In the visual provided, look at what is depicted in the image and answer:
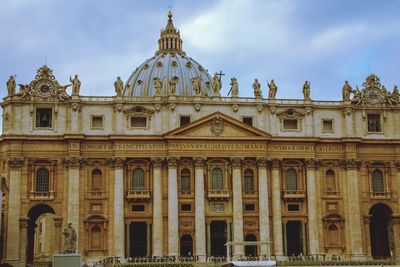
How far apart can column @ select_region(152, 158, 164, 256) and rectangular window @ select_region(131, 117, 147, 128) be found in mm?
4266

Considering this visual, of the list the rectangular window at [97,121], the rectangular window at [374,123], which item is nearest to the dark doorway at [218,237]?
the rectangular window at [97,121]

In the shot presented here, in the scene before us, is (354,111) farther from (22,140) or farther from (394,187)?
(22,140)

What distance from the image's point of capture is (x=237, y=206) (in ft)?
260

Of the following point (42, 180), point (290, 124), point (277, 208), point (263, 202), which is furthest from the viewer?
point (290, 124)

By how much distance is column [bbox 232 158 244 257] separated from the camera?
7781 cm

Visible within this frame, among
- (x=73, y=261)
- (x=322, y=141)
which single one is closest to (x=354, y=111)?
(x=322, y=141)

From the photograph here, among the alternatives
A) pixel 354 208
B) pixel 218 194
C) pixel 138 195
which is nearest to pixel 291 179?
pixel 354 208

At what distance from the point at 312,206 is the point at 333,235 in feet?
14.0

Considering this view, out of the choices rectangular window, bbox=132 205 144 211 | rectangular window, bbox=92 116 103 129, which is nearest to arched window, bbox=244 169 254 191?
rectangular window, bbox=132 205 144 211

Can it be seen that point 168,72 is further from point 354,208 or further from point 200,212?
point 354,208

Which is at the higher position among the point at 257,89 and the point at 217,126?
the point at 257,89

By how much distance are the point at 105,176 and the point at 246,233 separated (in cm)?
1666

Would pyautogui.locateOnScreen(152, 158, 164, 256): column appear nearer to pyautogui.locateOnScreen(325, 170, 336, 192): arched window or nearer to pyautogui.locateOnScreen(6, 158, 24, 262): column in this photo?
pyautogui.locateOnScreen(6, 158, 24, 262): column

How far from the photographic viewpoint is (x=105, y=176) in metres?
78.9
